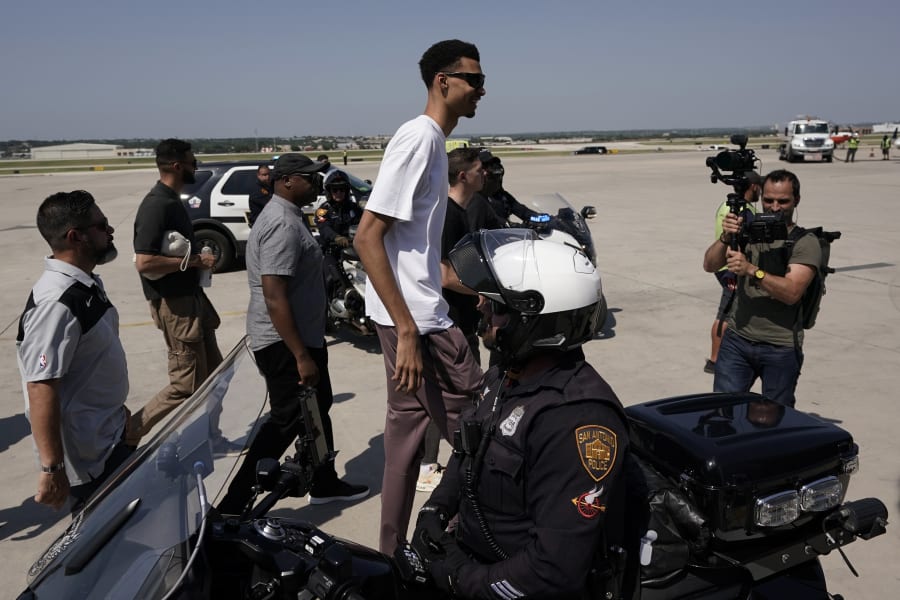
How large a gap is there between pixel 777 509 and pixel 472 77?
1.90 m

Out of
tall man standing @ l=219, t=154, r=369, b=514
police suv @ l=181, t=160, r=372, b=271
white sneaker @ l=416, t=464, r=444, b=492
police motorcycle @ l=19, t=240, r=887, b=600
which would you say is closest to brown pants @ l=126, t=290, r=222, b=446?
tall man standing @ l=219, t=154, r=369, b=514

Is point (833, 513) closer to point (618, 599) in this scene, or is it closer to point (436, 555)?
point (618, 599)

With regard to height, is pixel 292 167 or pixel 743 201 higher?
pixel 292 167

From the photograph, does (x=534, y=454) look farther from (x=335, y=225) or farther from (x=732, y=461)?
(x=335, y=225)

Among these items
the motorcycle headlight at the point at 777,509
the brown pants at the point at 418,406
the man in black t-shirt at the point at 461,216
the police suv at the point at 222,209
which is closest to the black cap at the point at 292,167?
the man in black t-shirt at the point at 461,216

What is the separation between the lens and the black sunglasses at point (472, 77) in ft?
9.09

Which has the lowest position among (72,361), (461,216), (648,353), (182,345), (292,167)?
(648,353)

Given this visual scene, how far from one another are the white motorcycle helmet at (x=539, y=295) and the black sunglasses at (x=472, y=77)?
102 centimetres

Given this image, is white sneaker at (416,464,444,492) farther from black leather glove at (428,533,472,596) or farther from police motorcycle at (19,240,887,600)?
black leather glove at (428,533,472,596)

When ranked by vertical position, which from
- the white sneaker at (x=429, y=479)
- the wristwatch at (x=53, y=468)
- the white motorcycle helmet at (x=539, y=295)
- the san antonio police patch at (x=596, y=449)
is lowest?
the white sneaker at (x=429, y=479)

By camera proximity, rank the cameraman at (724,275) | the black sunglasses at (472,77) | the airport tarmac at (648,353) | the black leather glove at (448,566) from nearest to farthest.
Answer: the black leather glove at (448,566) < the black sunglasses at (472,77) < the airport tarmac at (648,353) < the cameraman at (724,275)

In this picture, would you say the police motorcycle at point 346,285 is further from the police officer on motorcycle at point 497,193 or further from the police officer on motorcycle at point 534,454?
the police officer on motorcycle at point 534,454

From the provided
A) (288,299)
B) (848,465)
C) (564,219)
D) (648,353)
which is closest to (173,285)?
(288,299)

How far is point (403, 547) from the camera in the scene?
2.00 metres
